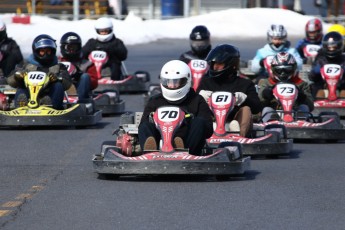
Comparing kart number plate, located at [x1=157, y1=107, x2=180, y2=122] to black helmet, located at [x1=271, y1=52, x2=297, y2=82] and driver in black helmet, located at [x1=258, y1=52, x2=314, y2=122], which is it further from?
black helmet, located at [x1=271, y1=52, x2=297, y2=82]

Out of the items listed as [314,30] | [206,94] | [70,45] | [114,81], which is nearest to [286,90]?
[206,94]

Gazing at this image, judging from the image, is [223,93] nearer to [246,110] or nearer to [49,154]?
[246,110]

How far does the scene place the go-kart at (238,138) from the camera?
42.3ft

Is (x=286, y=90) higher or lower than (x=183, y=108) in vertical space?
lower

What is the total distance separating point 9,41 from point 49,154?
7355mm

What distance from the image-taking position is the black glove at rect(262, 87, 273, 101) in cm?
1572

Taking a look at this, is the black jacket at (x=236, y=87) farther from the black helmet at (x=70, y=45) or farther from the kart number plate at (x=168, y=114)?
the black helmet at (x=70, y=45)

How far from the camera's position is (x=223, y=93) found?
42.9ft

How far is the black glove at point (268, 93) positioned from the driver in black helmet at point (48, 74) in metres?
2.73

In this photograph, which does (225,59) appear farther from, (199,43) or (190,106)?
(199,43)

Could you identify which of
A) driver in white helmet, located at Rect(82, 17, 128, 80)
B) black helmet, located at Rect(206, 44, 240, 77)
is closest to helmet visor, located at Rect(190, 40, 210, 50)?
driver in white helmet, located at Rect(82, 17, 128, 80)

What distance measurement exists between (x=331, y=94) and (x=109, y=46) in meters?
5.41

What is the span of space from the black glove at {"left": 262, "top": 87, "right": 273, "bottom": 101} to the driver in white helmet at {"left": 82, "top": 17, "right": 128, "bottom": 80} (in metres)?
6.72

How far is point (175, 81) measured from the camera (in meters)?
11.7
